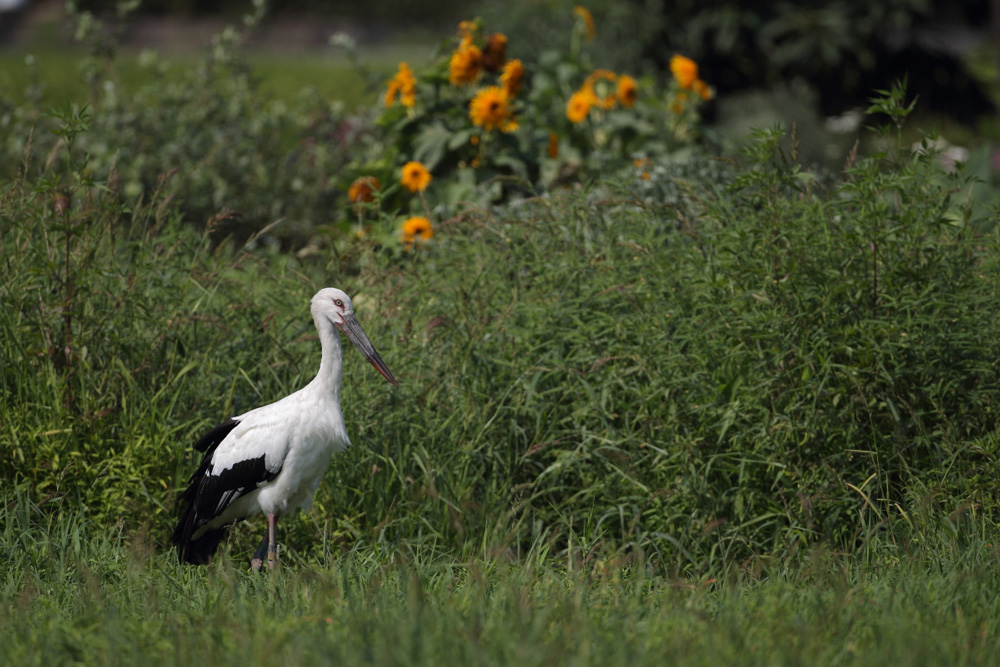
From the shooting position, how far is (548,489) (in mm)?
4191

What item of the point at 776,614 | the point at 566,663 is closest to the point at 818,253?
the point at 776,614

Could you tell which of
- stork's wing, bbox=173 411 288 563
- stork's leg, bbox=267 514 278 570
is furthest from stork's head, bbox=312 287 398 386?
stork's leg, bbox=267 514 278 570

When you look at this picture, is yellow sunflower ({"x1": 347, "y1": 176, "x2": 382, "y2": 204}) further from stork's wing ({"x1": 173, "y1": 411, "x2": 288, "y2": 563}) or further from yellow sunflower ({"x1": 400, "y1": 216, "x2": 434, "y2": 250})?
stork's wing ({"x1": 173, "y1": 411, "x2": 288, "y2": 563})

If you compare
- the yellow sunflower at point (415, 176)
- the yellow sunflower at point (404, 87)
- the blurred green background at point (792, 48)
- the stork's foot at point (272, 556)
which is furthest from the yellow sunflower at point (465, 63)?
the blurred green background at point (792, 48)

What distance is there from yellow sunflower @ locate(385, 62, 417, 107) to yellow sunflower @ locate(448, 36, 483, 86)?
0.85 ft

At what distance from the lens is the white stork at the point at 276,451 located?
3.86m

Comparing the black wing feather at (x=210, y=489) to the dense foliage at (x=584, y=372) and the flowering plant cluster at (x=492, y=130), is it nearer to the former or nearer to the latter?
the dense foliage at (x=584, y=372)

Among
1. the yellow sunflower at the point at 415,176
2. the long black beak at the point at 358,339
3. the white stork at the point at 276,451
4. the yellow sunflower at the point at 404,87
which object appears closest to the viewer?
the white stork at the point at 276,451

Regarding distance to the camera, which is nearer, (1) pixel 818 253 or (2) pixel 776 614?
(2) pixel 776 614

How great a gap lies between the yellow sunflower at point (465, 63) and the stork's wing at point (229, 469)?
3.02 metres

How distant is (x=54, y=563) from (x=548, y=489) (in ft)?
6.33

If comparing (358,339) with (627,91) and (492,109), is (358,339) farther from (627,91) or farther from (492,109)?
(627,91)

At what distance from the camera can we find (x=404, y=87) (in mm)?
6273

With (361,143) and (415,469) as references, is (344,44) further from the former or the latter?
(415,469)
